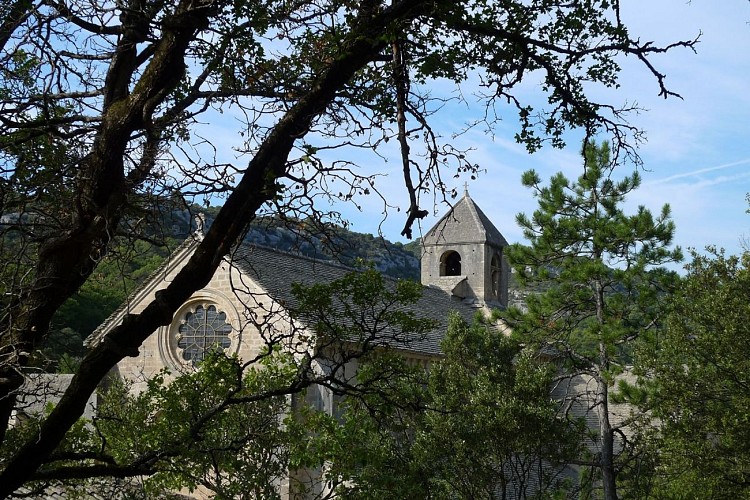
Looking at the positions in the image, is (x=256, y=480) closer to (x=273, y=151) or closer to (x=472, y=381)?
(x=273, y=151)

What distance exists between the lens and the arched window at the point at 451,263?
106 feet

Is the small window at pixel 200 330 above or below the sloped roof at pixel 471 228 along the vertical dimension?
below

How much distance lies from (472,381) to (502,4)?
37.3ft

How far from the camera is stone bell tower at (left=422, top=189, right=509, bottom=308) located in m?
31.3

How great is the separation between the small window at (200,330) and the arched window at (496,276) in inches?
562

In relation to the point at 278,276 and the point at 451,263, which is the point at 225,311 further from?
the point at 451,263

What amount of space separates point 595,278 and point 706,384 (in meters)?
4.35

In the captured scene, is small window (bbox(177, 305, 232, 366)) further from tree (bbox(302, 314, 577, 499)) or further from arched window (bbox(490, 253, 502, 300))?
arched window (bbox(490, 253, 502, 300))

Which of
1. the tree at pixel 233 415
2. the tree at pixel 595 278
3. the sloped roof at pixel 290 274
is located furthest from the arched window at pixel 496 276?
the tree at pixel 233 415

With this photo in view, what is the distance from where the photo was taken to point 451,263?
32.6 metres

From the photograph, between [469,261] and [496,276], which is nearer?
[469,261]

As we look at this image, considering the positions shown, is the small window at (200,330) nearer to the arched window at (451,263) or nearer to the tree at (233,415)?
the tree at (233,415)

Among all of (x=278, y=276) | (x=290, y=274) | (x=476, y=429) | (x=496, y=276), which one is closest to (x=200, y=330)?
(x=278, y=276)

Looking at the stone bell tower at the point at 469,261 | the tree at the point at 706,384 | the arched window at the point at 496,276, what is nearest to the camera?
the tree at the point at 706,384
